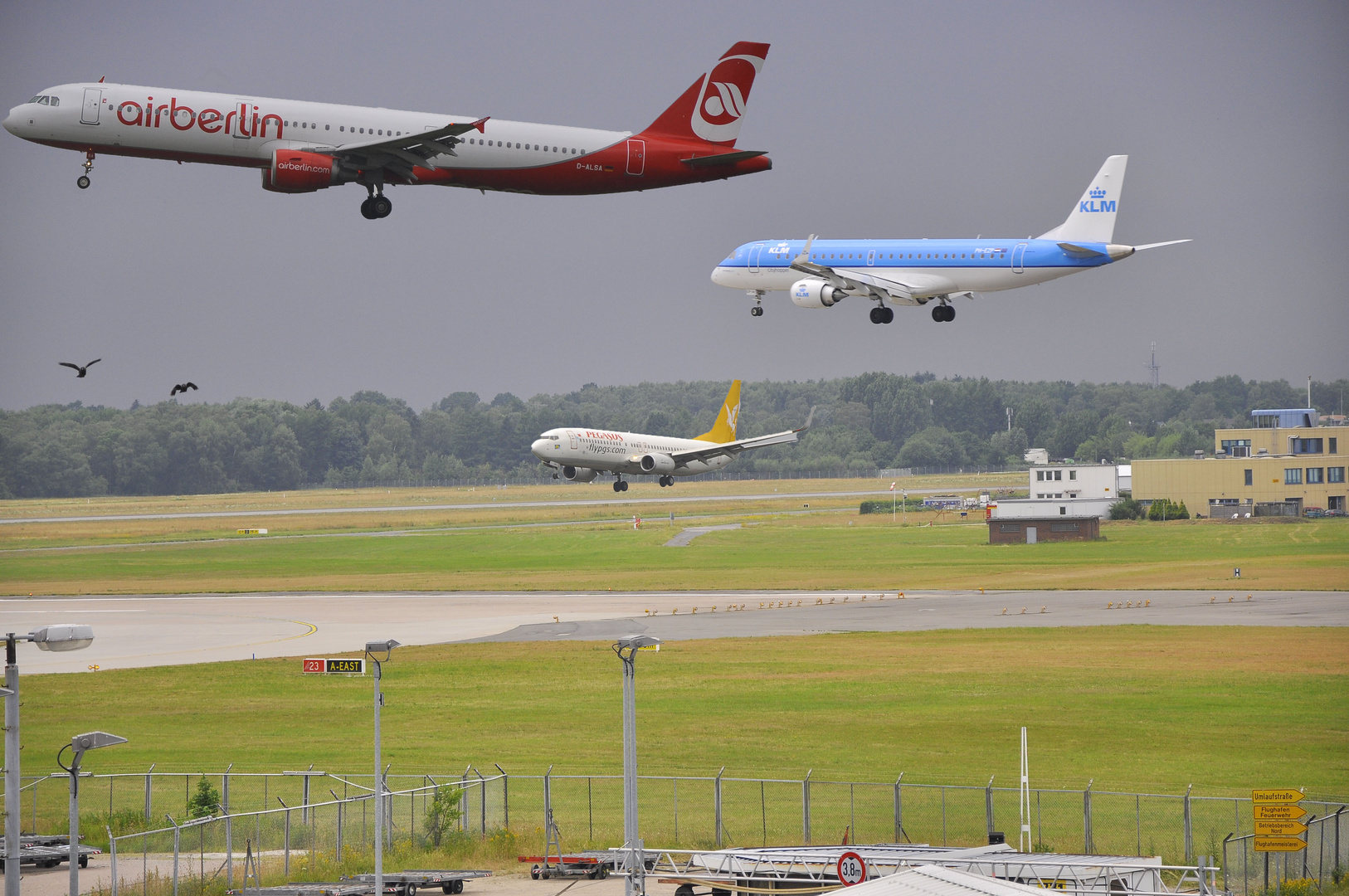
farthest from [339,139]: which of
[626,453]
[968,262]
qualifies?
[626,453]

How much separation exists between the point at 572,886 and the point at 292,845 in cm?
1193

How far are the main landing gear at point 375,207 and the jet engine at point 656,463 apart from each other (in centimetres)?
15373

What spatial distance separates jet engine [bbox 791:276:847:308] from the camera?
47094 millimetres

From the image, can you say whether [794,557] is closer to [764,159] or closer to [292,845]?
[292,845]

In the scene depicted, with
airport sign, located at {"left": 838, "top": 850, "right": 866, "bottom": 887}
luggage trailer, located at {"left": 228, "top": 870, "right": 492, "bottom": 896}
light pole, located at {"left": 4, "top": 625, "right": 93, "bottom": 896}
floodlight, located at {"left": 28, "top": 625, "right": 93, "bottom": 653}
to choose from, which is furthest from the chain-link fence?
floodlight, located at {"left": 28, "top": 625, "right": 93, "bottom": 653}

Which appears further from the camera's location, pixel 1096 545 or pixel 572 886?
pixel 1096 545

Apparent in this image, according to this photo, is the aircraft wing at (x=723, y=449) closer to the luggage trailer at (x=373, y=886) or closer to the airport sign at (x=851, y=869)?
the luggage trailer at (x=373, y=886)

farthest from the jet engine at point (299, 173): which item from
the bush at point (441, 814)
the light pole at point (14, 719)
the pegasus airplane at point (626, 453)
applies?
the pegasus airplane at point (626, 453)

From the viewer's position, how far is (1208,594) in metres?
132

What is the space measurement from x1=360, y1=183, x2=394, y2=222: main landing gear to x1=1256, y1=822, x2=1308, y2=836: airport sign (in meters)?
34.7

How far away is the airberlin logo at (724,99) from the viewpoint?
82.5 feet

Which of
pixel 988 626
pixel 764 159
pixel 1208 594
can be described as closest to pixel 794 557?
pixel 1208 594

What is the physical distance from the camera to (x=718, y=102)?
1029 inches

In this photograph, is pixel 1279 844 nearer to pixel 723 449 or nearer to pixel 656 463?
pixel 656 463
